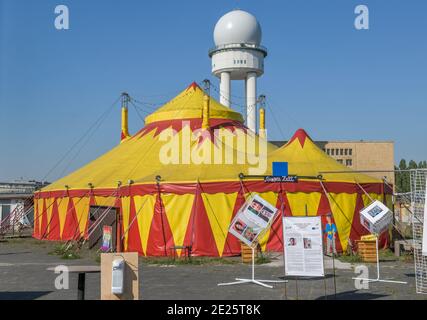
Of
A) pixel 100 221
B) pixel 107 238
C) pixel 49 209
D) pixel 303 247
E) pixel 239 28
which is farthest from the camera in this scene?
pixel 239 28

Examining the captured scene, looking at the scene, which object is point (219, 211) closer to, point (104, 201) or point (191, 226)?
point (191, 226)

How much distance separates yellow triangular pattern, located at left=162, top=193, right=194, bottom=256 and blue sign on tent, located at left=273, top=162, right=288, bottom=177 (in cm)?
293

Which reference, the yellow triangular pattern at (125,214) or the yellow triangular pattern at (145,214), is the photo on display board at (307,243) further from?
the yellow triangular pattern at (125,214)

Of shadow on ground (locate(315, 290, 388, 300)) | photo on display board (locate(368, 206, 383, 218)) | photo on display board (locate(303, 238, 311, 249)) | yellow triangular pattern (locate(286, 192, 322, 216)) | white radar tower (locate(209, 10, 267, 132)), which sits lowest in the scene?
shadow on ground (locate(315, 290, 388, 300))

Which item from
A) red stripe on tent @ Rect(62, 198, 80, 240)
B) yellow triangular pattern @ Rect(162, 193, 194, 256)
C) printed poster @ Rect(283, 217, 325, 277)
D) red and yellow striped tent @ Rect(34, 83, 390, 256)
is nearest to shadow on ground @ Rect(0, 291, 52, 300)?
printed poster @ Rect(283, 217, 325, 277)

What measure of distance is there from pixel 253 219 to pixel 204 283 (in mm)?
1924

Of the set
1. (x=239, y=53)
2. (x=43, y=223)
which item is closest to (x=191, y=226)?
(x=43, y=223)

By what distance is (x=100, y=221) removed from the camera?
687 inches

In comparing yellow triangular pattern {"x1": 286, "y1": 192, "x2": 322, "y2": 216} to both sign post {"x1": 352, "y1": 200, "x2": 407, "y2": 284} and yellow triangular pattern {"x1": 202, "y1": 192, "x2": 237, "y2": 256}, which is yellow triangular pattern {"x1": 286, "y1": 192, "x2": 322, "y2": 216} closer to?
yellow triangular pattern {"x1": 202, "y1": 192, "x2": 237, "y2": 256}

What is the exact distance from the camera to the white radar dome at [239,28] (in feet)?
156

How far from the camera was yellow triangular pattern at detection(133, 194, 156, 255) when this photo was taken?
657 inches

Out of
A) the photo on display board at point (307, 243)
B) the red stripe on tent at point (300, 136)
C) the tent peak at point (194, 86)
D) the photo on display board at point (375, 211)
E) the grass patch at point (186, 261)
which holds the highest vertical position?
the tent peak at point (194, 86)

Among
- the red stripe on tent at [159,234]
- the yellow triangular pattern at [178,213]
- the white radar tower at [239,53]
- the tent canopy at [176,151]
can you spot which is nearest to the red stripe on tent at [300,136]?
A: the tent canopy at [176,151]

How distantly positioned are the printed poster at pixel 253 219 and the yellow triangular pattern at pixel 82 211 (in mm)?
11542
